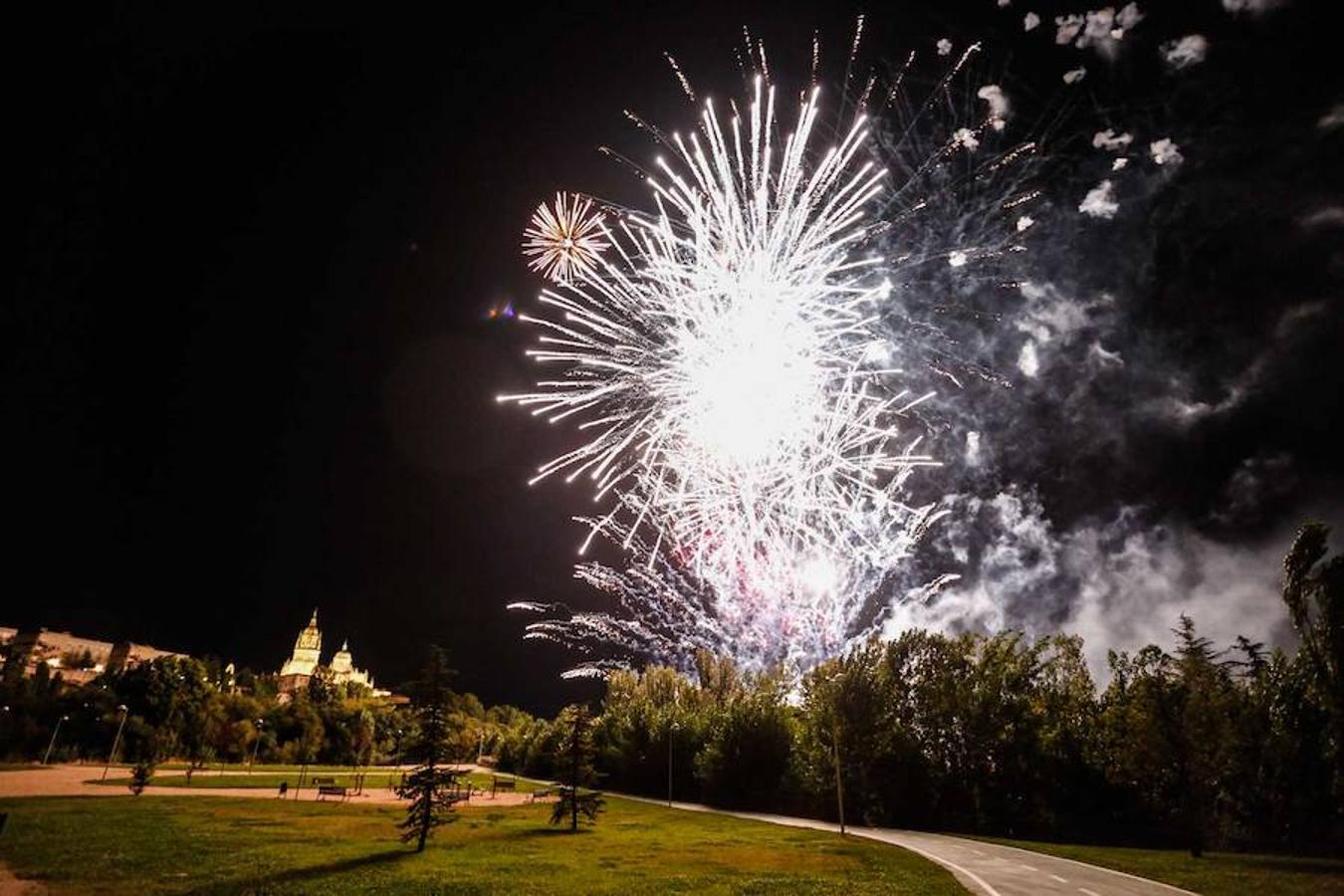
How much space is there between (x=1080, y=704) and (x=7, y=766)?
79.3 m

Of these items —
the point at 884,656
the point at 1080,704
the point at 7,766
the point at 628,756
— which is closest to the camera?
the point at 1080,704

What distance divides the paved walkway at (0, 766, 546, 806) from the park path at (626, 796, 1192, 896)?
2825 cm

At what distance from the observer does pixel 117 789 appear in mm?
38750

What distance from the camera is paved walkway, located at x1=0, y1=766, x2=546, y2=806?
119 ft

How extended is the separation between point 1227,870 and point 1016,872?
7.06 metres

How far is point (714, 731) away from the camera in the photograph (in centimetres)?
5172

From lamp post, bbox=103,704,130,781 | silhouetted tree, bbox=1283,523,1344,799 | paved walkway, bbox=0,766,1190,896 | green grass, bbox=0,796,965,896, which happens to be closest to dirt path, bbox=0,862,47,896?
paved walkway, bbox=0,766,1190,896

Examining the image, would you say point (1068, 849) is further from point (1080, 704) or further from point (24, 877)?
point (24, 877)

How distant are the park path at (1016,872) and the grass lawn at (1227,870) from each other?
2.78 feet

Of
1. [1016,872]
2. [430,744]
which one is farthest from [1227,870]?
[430,744]

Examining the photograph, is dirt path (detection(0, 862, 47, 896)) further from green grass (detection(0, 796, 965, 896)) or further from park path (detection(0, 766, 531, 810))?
park path (detection(0, 766, 531, 810))

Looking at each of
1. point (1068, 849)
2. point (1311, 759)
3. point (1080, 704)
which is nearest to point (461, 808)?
point (1068, 849)

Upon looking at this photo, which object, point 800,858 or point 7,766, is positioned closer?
point 800,858

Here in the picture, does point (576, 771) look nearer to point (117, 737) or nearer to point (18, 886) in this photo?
point (18, 886)
